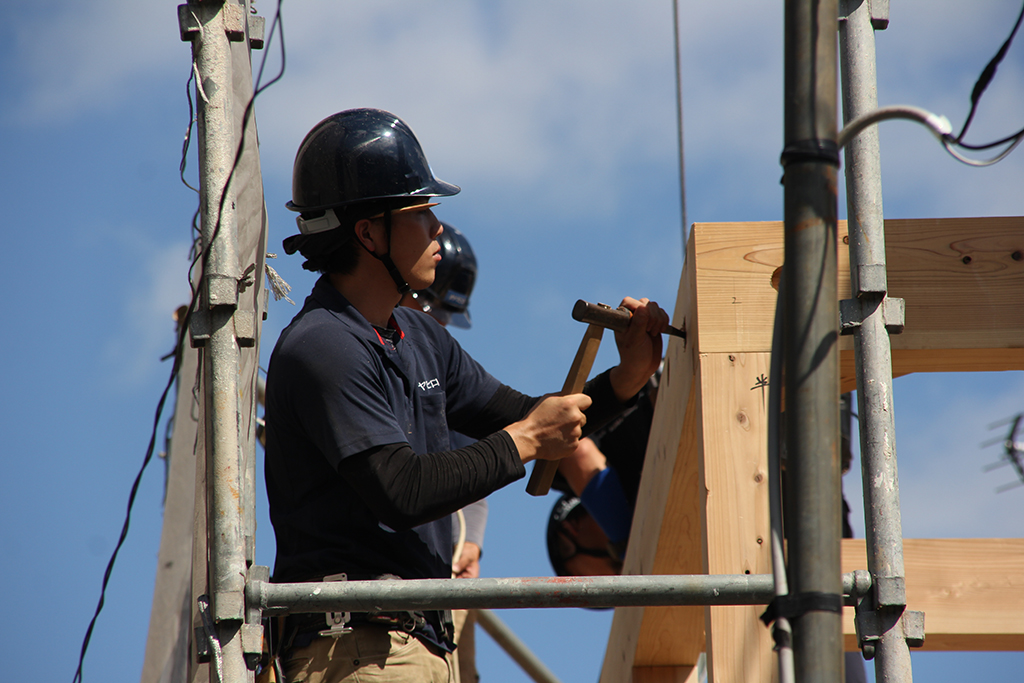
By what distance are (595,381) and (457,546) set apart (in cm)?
204

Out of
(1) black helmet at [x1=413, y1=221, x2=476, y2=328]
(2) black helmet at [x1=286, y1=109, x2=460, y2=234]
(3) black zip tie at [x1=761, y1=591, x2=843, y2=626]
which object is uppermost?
(1) black helmet at [x1=413, y1=221, x2=476, y2=328]

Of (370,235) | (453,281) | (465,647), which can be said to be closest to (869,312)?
(370,235)

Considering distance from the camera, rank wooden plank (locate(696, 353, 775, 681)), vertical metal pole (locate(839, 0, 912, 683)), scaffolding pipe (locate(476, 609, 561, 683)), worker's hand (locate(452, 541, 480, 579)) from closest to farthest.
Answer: vertical metal pole (locate(839, 0, 912, 683)), wooden plank (locate(696, 353, 775, 681)), worker's hand (locate(452, 541, 480, 579)), scaffolding pipe (locate(476, 609, 561, 683))

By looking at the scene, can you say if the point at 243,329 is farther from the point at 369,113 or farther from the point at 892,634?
the point at 892,634

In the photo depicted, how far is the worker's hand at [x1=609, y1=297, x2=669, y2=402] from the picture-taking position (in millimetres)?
3672

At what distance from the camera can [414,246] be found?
11.3 feet

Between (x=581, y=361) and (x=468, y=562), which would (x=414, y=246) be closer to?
(x=581, y=361)

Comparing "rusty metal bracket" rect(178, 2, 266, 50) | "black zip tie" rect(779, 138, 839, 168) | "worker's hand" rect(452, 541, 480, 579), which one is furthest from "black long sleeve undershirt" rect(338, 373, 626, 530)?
"worker's hand" rect(452, 541, 480, 579)

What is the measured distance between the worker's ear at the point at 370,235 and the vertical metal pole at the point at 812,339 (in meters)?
1.96

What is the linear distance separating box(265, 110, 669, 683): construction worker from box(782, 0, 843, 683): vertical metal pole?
4.68 ft

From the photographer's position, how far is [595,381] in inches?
148

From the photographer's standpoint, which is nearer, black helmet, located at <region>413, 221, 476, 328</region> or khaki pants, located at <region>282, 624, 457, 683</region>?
khaki pants, located at <region>282, 624, 457, 683</region>

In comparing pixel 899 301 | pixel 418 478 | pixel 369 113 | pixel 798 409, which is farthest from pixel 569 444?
pixel 798 409

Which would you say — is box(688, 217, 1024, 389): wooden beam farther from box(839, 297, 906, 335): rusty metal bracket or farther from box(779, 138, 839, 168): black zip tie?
box(779, 138, 839, 168): black zip tie
